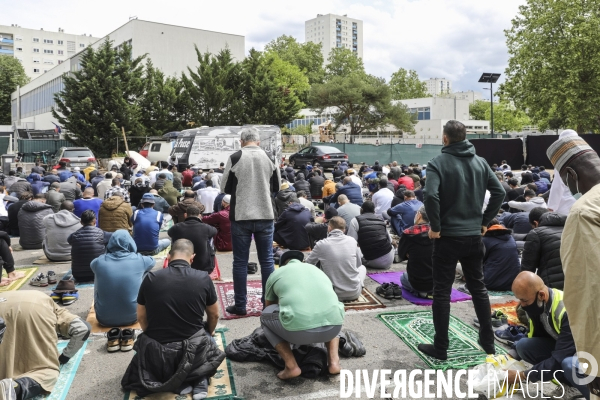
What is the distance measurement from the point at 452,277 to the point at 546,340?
88 centimetres

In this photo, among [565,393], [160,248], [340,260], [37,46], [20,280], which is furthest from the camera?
[37,46]

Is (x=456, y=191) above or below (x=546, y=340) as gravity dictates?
above

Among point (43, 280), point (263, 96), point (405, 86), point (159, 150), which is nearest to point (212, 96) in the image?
point (263, 96)

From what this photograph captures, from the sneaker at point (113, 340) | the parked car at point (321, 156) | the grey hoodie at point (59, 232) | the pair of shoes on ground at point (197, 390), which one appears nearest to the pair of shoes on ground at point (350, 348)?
the pair of shoes on ground at point (197, 390)

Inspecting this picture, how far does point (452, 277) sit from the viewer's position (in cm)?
433

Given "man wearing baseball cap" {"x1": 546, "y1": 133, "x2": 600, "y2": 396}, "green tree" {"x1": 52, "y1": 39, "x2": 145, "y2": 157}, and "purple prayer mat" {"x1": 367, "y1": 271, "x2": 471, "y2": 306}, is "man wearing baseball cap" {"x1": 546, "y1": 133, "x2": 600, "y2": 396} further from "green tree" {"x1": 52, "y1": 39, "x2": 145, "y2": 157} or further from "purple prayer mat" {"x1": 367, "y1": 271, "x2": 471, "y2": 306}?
"green tree" {"x1": 52, "y1": 39, "x2": 145, "y2": 157}

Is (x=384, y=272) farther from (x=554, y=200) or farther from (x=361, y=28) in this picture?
(x=361, y=28)

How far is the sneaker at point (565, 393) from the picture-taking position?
3768mm

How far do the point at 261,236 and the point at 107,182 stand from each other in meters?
9.31

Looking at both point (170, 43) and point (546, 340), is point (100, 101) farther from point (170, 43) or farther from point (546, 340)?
point (546, 340)

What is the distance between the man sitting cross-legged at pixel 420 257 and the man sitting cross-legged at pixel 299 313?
2.39 meters

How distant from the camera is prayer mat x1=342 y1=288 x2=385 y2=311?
615 centimetres

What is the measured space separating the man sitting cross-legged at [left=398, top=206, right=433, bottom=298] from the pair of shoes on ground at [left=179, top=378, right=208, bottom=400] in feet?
11.1

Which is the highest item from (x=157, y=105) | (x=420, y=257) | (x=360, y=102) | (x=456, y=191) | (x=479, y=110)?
(x=479, y=110)
